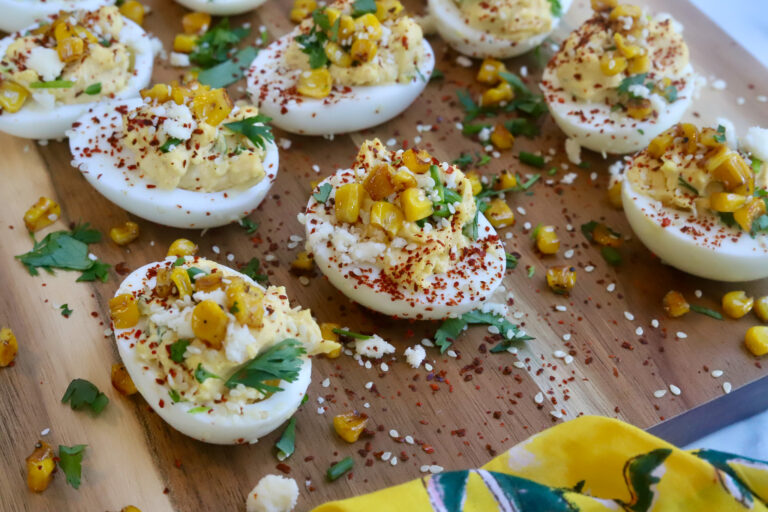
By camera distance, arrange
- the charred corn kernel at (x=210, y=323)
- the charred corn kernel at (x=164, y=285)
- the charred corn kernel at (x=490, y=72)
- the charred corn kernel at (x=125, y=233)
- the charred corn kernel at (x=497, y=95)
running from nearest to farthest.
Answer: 1. the charred corn kernel at (x=210, y=323)
2. the charred corn kernel at (x=164, y=285)
3. the charred corn kernel at (x=125, y=233)
4. the charred corn kernel at (x=497, y=95)
5. the charred corn kernel at (x=490, y=72)

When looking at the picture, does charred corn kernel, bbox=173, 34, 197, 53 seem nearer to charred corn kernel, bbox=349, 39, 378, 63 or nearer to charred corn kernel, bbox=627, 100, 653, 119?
charred corn kernel, bbox=349, 39, 378, 63

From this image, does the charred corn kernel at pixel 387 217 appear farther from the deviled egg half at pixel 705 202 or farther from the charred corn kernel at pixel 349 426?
the deviled egg half at pixel 705 202

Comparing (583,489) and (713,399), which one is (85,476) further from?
(713,399)

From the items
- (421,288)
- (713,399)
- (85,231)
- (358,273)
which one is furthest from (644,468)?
(85,231)

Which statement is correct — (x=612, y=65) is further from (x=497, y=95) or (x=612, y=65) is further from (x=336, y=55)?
(x=336, y=55)

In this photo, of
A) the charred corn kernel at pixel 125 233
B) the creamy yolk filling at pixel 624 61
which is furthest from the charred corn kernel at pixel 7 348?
the creamy yolk filling at pixel 624 61

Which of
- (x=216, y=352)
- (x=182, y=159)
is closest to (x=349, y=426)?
(x=216, y=352)
